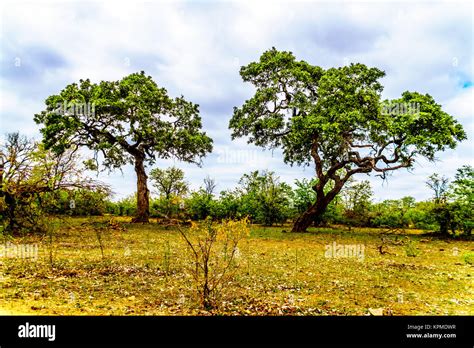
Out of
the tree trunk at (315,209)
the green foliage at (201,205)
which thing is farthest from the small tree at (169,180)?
the tree trunk at (315,209)

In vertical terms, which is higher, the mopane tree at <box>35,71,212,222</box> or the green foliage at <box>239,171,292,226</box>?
the mopane tree at <box>35,71,212,222</box>

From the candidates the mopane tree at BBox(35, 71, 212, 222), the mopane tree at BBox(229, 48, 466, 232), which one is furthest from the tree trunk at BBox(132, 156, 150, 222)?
the mopane tree at BBox(229, 48, 466, 232)

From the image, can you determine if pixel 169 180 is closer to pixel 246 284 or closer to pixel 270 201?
pixel 270 201

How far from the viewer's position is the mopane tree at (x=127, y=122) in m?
31.1

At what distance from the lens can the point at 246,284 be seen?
443 inches

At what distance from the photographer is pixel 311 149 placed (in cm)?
3105

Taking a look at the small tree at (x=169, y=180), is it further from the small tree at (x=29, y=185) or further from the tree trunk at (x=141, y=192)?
the small tree at (x=29, y=185)

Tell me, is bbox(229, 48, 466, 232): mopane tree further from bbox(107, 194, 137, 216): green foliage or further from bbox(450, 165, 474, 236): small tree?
bbox(107, 194, 137, 216): green foliage

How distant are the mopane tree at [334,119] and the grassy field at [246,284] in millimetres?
11211

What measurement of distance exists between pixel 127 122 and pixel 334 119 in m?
17.9

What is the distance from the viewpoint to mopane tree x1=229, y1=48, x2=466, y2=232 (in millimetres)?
26516

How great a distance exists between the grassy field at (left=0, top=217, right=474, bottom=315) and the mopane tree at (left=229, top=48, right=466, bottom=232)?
1121 cm
